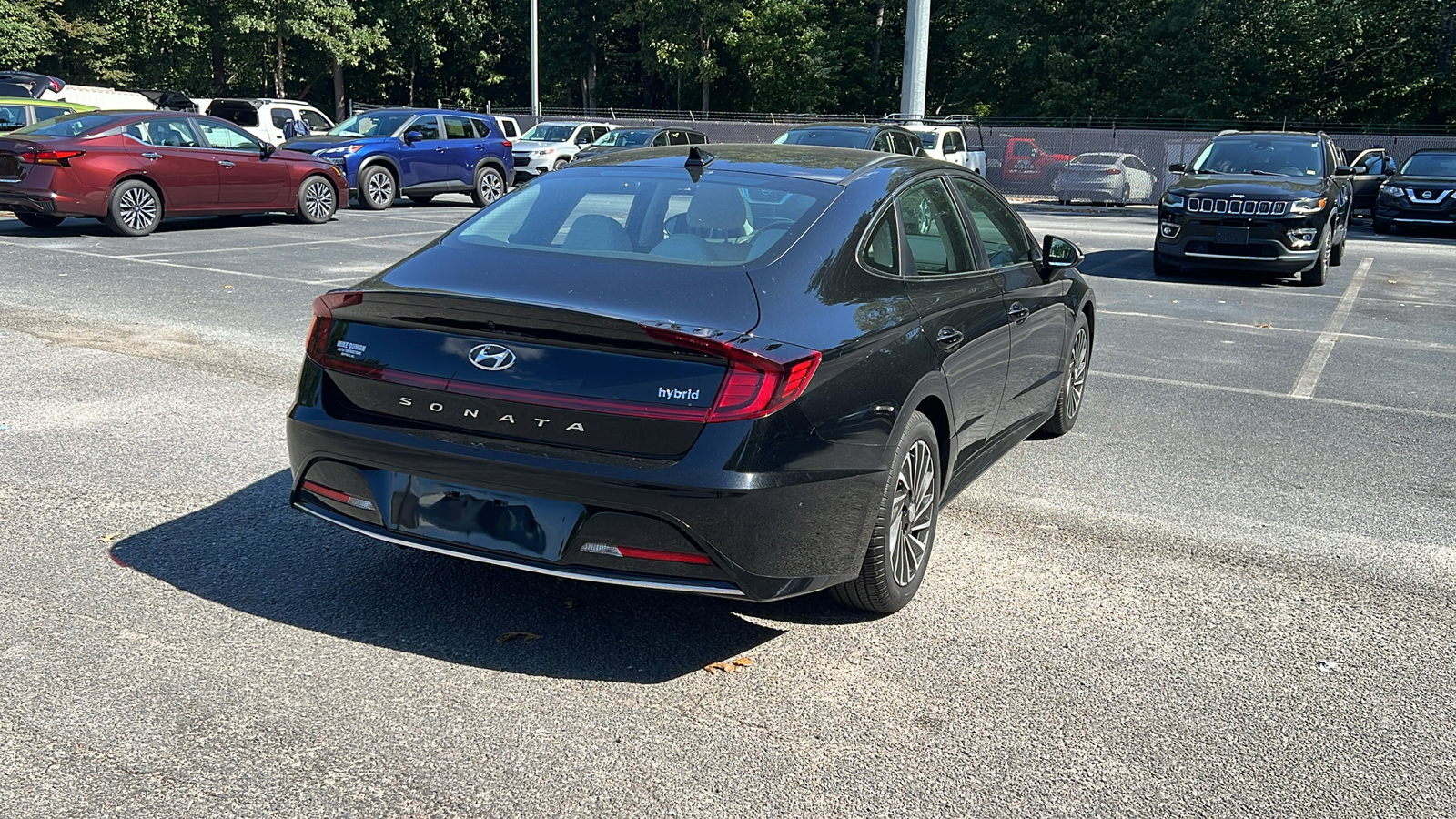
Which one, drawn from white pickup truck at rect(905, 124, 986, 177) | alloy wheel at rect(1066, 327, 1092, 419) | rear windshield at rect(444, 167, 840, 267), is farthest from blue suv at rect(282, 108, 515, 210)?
rear windshield at rect(444, 167, 840, 267)

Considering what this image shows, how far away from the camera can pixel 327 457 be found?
3965mm

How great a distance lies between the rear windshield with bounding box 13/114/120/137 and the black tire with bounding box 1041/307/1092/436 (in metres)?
13.1

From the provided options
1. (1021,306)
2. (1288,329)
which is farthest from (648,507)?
(1288,329)

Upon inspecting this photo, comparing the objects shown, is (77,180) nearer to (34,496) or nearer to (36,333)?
(36,333)

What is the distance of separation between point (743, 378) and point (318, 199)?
1623cm

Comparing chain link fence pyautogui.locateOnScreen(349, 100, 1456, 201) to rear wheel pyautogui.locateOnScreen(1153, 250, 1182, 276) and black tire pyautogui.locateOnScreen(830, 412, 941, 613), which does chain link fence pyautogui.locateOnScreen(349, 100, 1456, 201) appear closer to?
rear wheel pyautogui.locateOnScreen(1153, 250, 1182, 276)

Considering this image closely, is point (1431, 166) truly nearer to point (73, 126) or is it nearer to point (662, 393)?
point (73, 126)

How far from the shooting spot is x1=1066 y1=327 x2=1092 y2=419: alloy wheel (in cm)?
693

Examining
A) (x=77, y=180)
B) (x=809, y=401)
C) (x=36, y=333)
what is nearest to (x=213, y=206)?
(x=77, y=180)

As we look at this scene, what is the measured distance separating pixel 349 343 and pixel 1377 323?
10383mm

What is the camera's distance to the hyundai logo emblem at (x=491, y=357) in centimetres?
368

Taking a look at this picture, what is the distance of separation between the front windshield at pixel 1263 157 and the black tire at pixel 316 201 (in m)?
11.9

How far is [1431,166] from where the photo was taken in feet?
74.8

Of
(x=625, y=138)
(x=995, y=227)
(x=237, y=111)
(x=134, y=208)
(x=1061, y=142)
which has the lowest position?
(x=134, y=208)
